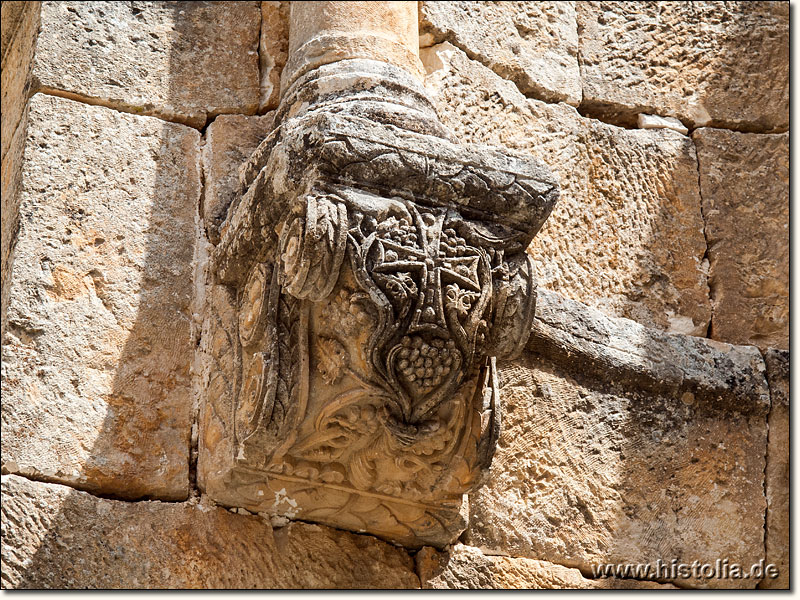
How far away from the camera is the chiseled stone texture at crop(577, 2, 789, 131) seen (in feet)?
13.9

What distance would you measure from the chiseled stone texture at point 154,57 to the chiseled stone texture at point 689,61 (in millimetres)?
1101

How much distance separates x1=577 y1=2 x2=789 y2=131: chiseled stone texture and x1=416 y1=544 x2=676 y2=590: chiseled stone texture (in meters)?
1.47

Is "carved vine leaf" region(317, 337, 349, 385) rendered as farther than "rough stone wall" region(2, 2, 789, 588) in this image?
No

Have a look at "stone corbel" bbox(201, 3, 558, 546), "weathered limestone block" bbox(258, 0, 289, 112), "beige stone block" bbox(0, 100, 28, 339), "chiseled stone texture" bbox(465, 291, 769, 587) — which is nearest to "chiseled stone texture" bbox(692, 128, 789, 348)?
"chiseled stone texture" bbox(465, 291, 769, 587)

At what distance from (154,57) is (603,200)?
136cm

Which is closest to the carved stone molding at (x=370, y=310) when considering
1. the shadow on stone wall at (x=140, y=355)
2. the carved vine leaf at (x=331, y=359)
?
the carved vine leaf at (x=331, y=359)

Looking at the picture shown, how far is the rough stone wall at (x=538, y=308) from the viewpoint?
3.17 meters

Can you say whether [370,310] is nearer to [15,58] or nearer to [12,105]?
[12,105]

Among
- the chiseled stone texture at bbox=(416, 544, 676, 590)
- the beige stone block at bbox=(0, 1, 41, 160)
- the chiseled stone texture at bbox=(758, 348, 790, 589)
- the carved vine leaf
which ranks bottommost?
the chiseled stone texture at bbox=(416, 544, 676, 590)

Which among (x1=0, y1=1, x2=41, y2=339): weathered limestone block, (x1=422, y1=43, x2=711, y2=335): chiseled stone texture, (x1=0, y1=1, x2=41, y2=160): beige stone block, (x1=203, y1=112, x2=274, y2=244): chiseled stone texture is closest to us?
(x1=0, y1=1, x2=41, y2=339): weathered limestone block

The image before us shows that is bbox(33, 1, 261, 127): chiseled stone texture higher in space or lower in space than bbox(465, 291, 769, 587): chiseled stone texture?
higher

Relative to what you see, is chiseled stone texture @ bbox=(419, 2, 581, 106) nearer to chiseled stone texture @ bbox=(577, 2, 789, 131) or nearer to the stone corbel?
chiseled stone texture @ bbox=(577, 2, 789, 131)

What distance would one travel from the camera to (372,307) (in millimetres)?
2850

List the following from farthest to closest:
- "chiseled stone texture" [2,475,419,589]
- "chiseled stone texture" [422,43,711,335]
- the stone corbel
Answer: "chiseled stone texture" [422,43,711,335] → "chiseled stone texture" [2,475,419,589] → the stone corbel
